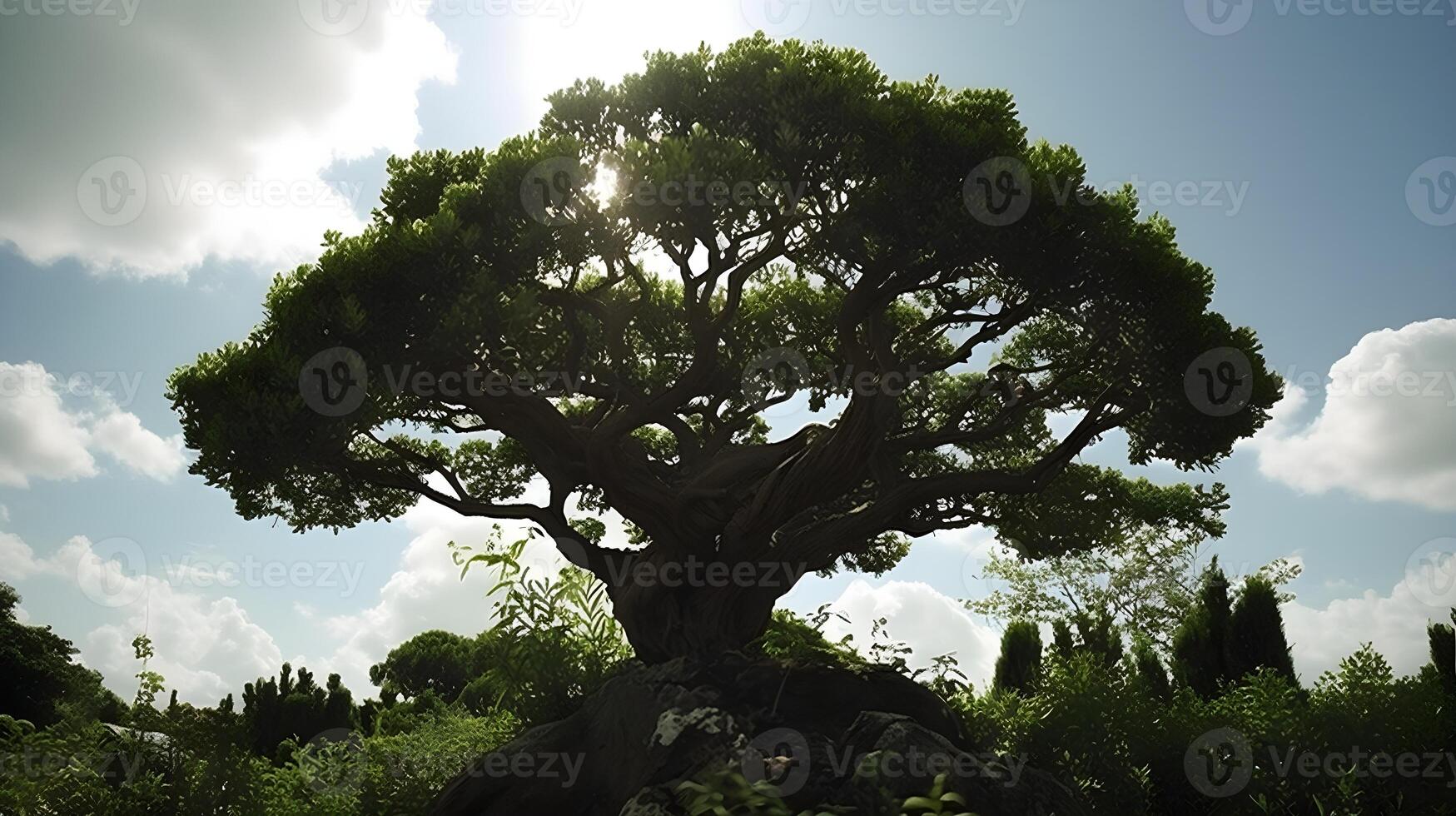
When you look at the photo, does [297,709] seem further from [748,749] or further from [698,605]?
[748,749]

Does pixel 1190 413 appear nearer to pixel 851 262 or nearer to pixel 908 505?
pixel 908 505

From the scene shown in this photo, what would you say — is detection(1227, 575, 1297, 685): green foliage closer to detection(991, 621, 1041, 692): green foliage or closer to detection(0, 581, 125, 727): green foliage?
detection(991, 621, 1041, 692): green foliage

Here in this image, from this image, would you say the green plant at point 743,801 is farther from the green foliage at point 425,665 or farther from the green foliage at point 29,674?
the green foliage at point 425,665

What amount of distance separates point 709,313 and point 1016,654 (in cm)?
1122

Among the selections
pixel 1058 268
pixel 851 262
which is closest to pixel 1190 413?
pixel 1058 268

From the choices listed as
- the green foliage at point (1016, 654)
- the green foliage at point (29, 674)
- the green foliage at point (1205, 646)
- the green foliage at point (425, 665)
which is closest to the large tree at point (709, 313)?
the green foliage at point (1205, 646)

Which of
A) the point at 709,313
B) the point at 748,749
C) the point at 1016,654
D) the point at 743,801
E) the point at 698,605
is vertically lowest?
the point at 743,801

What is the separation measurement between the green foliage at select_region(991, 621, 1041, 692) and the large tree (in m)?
6.56

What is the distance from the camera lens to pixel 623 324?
47.4 feet

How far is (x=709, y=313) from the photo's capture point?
14.2 meters

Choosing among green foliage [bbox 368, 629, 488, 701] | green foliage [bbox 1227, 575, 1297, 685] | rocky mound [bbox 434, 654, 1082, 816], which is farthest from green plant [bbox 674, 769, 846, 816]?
green foliage [bbox 368, 629, 488, 701]

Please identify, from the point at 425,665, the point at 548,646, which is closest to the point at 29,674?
the point at 425,665

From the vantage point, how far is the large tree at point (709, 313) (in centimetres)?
1224

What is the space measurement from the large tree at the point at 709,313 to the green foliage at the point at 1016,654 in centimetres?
656
